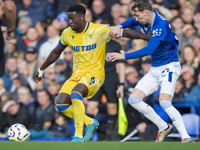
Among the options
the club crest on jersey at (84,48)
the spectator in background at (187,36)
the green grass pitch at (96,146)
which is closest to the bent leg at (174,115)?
the club crest on jersey at (84,48)

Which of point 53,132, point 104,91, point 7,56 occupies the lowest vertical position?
point 53,132

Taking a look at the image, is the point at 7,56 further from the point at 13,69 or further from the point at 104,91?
the point at 104,91

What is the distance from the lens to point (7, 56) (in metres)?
11.2

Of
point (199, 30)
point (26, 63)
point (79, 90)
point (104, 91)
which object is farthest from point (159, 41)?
point (26, 63)

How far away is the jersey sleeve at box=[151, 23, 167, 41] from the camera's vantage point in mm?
6684

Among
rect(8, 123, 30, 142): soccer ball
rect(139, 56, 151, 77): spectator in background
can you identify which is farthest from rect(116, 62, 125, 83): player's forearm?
rect(8, 123, 30, 142): soccer ball

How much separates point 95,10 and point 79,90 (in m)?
4.50

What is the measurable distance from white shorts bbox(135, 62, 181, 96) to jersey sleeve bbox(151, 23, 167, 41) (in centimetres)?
62

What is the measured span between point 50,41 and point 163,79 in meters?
4.66

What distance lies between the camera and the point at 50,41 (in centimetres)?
1101

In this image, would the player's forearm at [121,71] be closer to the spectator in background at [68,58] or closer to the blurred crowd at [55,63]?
the blurred crowd at [55,63]

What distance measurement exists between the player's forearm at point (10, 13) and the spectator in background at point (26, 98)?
6.01ft

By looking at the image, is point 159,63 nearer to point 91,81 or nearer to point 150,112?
point 150,112

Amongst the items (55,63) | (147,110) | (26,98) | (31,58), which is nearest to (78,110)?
(147,110)
